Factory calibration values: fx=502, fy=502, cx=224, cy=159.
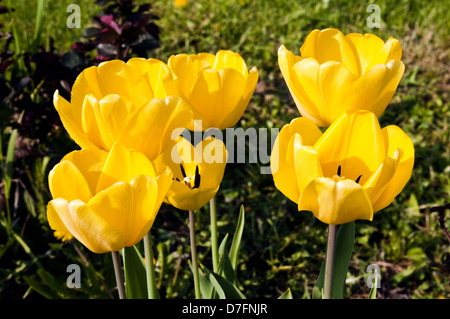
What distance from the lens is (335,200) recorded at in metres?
0.81

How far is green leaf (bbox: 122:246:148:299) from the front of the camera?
46.6 inches

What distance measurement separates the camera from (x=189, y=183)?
1063 mm

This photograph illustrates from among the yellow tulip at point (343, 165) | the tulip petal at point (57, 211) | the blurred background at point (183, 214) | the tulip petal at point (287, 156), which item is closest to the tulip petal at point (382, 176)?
the yellow tulip at point (343, 165)

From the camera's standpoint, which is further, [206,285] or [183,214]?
[183,214]

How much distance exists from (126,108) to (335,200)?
38 cm

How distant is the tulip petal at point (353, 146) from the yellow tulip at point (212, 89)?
0.23m

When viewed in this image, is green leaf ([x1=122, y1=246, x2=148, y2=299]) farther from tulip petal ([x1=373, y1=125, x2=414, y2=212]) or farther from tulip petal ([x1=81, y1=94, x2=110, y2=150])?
tulip petal ([x1=373, y1=125, x2=414, y2=212])

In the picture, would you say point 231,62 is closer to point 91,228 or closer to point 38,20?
point 91,228

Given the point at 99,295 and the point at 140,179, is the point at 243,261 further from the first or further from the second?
the point at 140,179

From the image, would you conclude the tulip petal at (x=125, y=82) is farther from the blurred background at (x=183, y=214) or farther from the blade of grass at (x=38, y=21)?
the blade of grass at (x=38, y=21)

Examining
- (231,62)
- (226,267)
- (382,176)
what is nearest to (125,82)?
(231,62)

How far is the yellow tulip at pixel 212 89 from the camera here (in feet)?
3.25

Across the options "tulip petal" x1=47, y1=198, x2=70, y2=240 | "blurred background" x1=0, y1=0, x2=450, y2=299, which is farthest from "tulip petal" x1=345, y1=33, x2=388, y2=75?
"blurred background" x1=0, y1=0, x2=450, y2=299

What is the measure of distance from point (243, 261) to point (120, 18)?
45.4 inches
